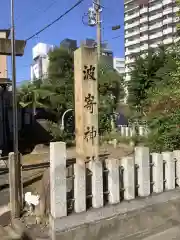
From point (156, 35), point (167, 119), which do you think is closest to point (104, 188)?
point (167, 119)

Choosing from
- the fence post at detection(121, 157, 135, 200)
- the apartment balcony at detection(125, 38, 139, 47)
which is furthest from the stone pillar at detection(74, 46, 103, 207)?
the apartment balcony at detection(125, 38, 139, 47)

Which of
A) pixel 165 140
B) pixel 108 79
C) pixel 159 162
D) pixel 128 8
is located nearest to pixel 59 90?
pixel 108 79

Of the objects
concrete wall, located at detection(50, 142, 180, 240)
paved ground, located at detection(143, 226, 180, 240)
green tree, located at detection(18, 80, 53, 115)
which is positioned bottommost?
paved ground, located at detection(143, 226, 180, 240)

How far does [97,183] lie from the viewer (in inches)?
134

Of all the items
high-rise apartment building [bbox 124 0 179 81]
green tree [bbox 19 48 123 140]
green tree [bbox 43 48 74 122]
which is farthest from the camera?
high-rise apartment building [bbox 124 0 179 81]

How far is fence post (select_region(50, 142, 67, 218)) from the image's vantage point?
3084 mm

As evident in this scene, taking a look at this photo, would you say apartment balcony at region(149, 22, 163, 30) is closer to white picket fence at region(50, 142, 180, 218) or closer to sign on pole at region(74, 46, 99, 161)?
sign on pole at region(74, 46, 99, 161)

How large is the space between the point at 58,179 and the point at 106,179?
76cm

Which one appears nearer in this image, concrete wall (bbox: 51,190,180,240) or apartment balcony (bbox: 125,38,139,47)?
concrete wall (bbox: 51,190,180,240)

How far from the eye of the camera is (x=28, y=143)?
1398cm

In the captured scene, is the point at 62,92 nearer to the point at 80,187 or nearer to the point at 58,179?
the point at 80,187

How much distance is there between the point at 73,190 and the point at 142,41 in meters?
42.8

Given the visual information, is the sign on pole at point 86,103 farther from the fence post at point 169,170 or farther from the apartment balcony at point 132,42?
the apartment balcony at point 132,42

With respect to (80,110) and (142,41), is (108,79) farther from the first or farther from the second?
(142,41)
